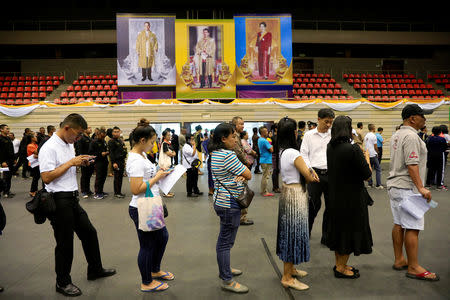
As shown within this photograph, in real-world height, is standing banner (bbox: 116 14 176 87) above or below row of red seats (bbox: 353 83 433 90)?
above

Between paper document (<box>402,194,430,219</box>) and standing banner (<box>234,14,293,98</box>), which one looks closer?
paper document (<box>402,194,430,219</box>)

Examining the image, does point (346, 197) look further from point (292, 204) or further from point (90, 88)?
point (90, 88)

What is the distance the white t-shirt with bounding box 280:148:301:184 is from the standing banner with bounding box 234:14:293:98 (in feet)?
44.1

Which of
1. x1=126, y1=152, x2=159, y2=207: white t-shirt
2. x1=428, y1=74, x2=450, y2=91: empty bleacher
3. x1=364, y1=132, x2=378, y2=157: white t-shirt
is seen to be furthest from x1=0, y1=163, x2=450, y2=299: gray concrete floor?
x1=428, y1=74, x2=450, y2=91: empty bleacher

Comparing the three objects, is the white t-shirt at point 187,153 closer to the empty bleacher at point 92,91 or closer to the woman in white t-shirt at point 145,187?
the woman in white t-shirt at point 145,187

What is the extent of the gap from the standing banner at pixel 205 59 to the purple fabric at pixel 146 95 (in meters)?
0.68

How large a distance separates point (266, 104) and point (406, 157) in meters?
12.0

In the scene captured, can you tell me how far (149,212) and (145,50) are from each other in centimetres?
1454

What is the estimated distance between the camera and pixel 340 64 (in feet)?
75.2

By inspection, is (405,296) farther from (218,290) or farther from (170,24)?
(170,24)

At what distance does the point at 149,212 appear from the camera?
2.80 m

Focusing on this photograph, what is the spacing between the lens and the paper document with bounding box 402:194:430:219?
3176 mm

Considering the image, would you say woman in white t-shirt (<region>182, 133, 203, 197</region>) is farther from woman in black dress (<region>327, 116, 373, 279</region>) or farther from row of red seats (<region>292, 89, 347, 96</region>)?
row of red seats (<region>292, 89, 347, 96</region>)

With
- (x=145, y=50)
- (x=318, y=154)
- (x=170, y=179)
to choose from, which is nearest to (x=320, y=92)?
(x=145, y=50)
